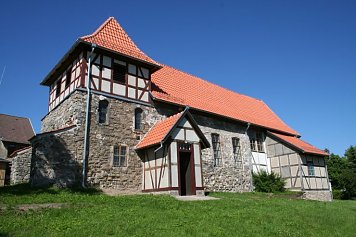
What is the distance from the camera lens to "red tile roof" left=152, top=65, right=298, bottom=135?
19781 millimetres

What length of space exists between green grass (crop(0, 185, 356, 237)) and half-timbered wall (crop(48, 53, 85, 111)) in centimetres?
591

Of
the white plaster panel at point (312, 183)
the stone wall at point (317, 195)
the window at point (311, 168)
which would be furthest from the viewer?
the window at point (311, 168)

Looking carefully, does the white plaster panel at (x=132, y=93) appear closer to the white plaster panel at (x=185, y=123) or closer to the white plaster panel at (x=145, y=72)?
the white plaster panel at (x=145, y=72)

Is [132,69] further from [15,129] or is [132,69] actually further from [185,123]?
[15,129]

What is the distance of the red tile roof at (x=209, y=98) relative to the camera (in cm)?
1978

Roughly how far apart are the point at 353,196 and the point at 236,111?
17615 millimetres

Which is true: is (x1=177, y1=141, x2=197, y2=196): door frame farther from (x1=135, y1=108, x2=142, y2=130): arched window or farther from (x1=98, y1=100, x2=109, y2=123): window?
(x1=98, y1=100, x2=109, y2=123): window

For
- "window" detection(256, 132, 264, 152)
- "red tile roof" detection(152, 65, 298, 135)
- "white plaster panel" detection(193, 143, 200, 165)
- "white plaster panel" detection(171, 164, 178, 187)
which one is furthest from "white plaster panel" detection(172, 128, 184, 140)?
"window" detection(256, 132, 264, 152)

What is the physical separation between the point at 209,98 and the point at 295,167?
807 cm

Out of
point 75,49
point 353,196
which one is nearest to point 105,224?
point 75,49

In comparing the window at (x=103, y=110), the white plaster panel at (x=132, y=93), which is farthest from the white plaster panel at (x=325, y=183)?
the window at (x=103, y=110)

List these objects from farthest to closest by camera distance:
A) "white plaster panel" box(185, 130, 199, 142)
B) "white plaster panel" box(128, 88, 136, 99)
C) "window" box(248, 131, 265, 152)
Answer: "window" box(248, 131, 265, 152) < "white plaster panel" box(128, 88, 136, 99) < "white plaster panel" box(185, 130, 199, 142)

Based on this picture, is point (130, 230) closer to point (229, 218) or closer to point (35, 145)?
point (229, 218)

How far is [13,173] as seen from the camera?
1880 cm
